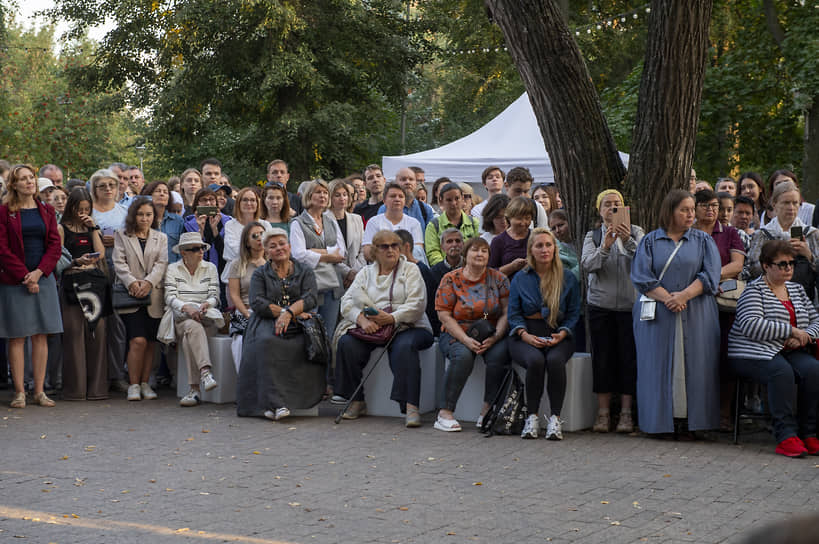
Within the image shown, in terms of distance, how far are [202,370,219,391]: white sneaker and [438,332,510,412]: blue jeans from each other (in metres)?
2.27

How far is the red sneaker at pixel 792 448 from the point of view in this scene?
718 centimetres

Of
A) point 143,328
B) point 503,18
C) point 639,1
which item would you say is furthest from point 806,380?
point 639,1

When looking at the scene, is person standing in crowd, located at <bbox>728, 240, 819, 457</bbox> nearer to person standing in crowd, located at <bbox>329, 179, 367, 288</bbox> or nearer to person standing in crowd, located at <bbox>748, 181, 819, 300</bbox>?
person standing in crowd, located at <bbox>748, 181, 819, 300</bbox>

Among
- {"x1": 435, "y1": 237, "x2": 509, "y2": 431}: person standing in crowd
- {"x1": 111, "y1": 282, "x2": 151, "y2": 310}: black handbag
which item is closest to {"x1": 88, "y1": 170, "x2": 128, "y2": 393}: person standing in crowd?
{"x1": 111, "y1": 282, "x2": 151, "y2": 310}: black handbag

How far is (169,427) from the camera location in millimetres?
8266

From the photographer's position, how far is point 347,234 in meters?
10.1

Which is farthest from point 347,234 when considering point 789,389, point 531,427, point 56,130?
point 56,130

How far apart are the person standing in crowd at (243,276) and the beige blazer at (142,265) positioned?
→ 722mm

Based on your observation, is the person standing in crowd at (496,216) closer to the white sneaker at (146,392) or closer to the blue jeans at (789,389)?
the blue jeans at (789,389)

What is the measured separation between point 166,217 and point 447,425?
403cm

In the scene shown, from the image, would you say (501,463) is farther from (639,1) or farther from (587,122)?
(639,1)

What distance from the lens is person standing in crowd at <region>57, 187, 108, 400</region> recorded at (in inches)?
378

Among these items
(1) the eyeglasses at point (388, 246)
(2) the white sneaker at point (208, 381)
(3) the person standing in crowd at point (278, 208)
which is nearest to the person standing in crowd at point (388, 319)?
(1) the eyeglasses at point (388, 246)

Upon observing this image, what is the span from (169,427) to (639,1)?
83.3 feet
